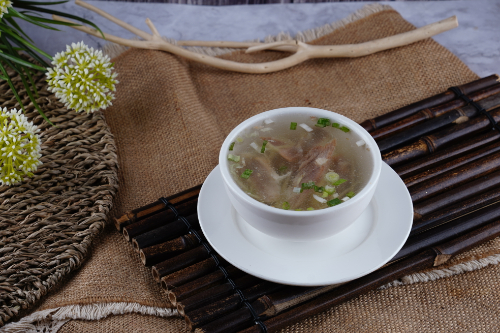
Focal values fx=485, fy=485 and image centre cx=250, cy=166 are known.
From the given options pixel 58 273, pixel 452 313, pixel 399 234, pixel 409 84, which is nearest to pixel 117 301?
pixel 58 273

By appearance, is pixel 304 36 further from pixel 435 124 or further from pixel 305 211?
pixel 305 211

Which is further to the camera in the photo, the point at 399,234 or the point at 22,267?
the point at 22,267

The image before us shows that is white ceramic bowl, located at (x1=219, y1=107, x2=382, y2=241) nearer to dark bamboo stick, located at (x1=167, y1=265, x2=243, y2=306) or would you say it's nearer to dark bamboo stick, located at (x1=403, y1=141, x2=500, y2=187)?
dark bamboo stick, located at (x1=167, y1=265, x2=243, y2=306)

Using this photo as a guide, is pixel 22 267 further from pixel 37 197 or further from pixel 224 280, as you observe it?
pixel 224 280

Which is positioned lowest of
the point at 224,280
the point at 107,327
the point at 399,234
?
the point at 107,327

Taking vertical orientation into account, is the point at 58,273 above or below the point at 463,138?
below

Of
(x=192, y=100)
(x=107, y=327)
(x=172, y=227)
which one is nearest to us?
(x=107, y=327)

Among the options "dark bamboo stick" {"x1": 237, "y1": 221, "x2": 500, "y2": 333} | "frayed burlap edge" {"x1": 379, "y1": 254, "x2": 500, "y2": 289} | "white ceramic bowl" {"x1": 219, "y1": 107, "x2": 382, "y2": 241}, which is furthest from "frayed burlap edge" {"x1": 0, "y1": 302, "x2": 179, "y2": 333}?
"frayed burlap edge" {"x1": 379, "y1": 254, "x2": 500, "y2": 289}

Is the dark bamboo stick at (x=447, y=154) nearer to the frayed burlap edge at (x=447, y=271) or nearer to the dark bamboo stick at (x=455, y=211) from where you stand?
the dark bamboo stick at (x=455, y=211)
